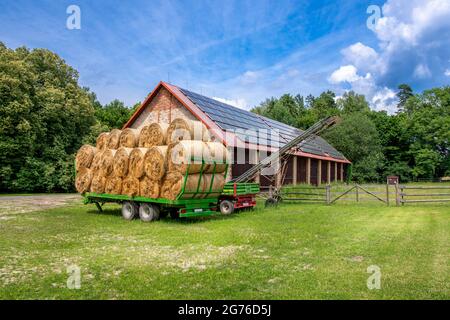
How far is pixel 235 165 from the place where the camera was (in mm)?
22266

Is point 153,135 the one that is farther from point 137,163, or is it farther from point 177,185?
point 177,185

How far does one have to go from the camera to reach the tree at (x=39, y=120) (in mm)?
29562

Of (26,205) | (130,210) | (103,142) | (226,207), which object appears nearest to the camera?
(130,210)

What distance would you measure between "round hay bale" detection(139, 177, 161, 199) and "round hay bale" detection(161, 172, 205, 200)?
9.4 inches

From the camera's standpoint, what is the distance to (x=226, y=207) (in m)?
15.2

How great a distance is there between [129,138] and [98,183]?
2.31 m

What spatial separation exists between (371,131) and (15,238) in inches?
2030

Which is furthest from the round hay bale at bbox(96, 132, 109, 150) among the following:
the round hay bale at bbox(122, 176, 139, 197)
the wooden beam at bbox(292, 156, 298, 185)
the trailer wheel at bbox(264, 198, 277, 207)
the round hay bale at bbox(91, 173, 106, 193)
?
the wooden beam at bbox(292, 156, 298, 185)

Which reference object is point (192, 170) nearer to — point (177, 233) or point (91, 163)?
point (177, 233)

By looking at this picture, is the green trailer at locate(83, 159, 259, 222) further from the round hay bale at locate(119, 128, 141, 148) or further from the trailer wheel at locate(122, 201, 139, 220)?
the round hay bale at locate(119, 128, 141, 148)

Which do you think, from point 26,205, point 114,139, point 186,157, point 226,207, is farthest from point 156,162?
point 26,205

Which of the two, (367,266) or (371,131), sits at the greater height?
(371,131)
